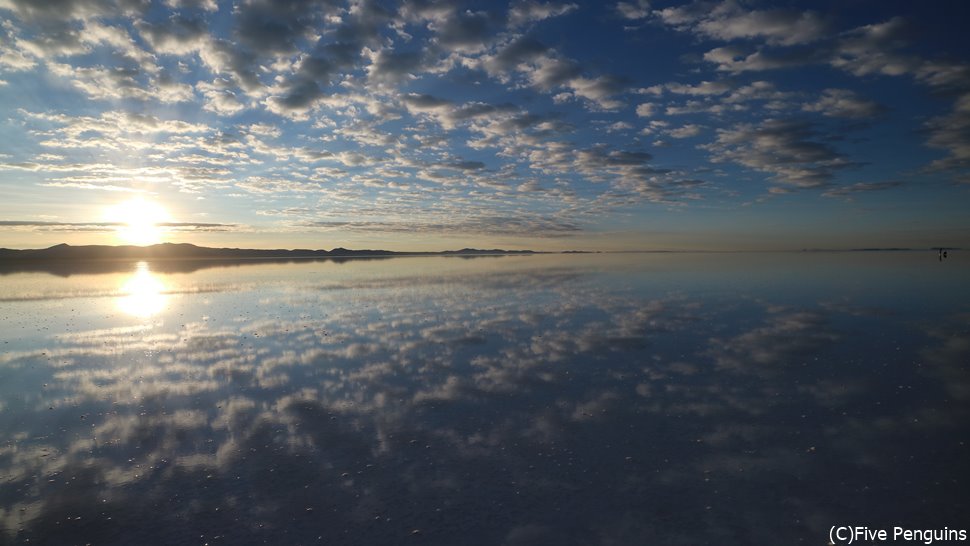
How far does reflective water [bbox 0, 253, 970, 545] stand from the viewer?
6809 millimetres

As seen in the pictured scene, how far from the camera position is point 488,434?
9.74 m

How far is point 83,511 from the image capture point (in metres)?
7.15

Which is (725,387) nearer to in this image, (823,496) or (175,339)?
(823,496)

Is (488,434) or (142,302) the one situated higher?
(142,302)

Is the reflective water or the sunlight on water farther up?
the sunlight on water

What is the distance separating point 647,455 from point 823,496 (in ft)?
8.36

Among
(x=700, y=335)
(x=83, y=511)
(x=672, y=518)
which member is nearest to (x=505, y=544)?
(x=672, y=518)

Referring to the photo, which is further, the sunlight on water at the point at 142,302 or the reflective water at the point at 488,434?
the sunlight on water at the point at 142,302

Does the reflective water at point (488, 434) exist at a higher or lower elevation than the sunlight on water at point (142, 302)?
lower

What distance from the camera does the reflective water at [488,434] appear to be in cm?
681

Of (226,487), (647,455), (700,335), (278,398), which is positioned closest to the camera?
(226,487)

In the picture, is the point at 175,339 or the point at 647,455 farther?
the point at 175,339

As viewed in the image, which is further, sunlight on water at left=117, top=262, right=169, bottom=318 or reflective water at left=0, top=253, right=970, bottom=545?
sunlight on water at left=117, top=262, right=169, bottom=318

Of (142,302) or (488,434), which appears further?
(142,302)
